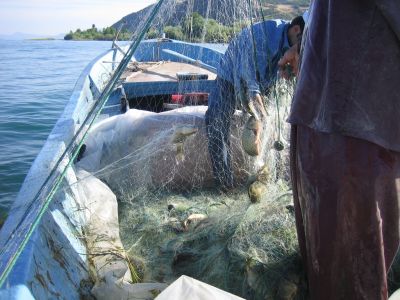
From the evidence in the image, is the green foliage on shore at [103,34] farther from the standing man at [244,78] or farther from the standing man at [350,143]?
the standing man at [350,143]

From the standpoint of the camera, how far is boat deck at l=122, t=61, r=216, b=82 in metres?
7.46

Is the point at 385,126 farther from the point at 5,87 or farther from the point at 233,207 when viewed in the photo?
the point at 5,87

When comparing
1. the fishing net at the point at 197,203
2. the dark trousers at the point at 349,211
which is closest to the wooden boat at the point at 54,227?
the fishing net at the point at 197,203

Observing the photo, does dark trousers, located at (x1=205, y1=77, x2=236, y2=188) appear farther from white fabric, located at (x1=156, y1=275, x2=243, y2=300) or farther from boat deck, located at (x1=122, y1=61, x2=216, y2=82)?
boat deck, located at (x1=122, y1=61, x2=216, y2=82)

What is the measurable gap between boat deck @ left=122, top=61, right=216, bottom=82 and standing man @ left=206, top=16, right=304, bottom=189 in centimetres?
275

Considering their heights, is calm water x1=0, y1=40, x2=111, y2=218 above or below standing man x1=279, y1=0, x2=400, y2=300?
below

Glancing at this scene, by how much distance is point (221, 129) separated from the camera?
4.40 meters

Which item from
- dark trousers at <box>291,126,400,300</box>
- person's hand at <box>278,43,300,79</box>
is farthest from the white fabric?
person's hand at <box>278,43,300,79</box>

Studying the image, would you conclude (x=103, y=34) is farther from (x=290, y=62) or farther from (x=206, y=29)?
(x=290, y=62)

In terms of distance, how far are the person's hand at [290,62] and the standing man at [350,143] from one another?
3.99ft

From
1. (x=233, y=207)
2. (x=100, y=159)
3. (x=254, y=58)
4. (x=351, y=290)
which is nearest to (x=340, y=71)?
(x=351, y=290)

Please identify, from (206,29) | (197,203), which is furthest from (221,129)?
(206,29)

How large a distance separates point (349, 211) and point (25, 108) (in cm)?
1219

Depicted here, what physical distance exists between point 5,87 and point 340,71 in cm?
1582
